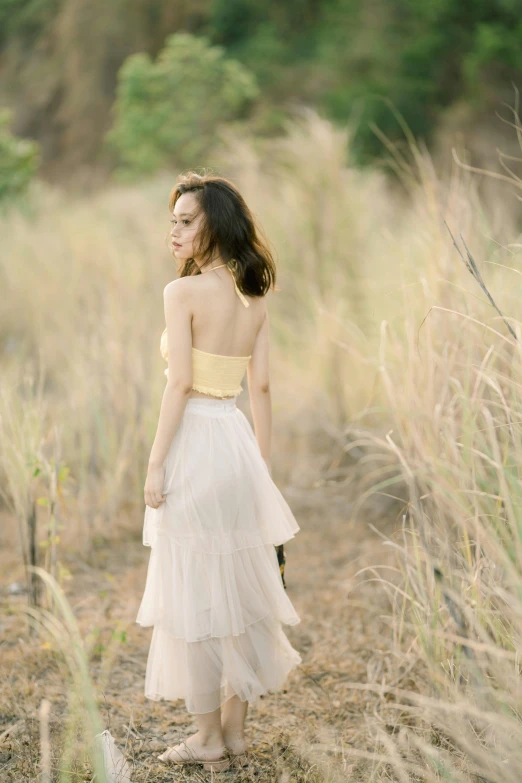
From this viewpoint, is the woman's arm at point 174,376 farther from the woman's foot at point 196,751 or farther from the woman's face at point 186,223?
the woman's foot at point 196,751

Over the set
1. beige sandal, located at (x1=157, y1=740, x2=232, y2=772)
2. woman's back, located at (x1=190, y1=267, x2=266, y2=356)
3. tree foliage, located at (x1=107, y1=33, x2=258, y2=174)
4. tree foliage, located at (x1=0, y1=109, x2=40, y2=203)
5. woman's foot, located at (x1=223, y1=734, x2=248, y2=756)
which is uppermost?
tree foliage, located at (x1=107, y1=33, x2=258, y2=174)

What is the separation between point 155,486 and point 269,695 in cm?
100

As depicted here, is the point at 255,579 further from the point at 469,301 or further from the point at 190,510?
the point at 469,301

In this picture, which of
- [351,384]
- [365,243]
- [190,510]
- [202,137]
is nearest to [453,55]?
[202,137]

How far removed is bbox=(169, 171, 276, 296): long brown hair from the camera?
1.98 m

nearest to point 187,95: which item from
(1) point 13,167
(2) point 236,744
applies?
(1) point 13,167

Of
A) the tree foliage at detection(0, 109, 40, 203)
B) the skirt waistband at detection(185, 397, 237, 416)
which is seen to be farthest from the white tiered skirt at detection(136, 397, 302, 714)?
the tree foliage at detection(0, 109, 40, 203)

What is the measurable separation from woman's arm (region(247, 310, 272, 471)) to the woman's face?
0.30 metres

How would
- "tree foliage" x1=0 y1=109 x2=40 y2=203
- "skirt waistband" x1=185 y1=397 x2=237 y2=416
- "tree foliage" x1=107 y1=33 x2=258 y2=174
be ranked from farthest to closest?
1. "tree foliage" x1=107 y1=33 x2=258 y2=174
2. "tree foliage" x1=0 y1=109 x2=40 y2=203
3. "skirt waistband" x1=185 y1=397 x2=237 y2=416

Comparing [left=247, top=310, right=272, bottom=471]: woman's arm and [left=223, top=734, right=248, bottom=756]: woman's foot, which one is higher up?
[left=247, top=310, right=272, bottom=471]: woman's arm

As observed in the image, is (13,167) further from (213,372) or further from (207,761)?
(207,761)

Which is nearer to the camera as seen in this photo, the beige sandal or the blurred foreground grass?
the blurred foreground grass

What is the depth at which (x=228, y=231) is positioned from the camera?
1.99 meters

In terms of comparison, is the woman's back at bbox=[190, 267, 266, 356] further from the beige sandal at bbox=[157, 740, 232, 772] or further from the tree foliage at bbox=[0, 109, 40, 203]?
the tree foliage at bbox=[0, 109, 40, 203]
